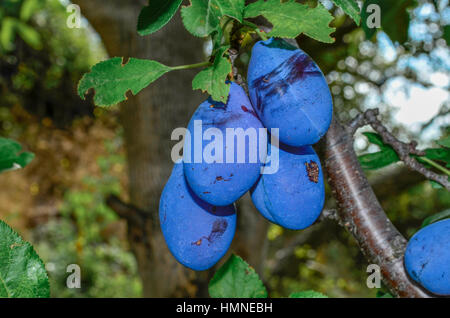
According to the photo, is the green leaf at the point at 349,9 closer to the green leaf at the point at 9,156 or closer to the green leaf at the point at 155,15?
the green leaf at the point at 155,15

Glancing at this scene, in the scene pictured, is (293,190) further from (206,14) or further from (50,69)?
(50,69)

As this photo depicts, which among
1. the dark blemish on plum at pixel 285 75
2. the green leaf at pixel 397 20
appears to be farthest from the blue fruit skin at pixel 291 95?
the green leaf at pixel 397 20

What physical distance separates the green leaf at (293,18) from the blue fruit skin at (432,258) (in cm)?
28

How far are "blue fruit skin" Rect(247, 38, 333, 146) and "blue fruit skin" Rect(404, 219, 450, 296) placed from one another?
20 centimetres

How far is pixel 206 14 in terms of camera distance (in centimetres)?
38

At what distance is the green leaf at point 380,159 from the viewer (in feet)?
2.07

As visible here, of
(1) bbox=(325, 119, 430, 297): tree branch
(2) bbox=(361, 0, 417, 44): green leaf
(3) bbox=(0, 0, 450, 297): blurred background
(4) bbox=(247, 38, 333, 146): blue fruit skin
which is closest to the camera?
(4) bbox=(247, 38, 333, 146): blue fruit skin

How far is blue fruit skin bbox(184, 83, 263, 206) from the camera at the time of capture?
42 cm

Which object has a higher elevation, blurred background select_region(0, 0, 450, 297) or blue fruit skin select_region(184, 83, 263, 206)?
blue fruit skin select_region(184, 83, 263, 206)

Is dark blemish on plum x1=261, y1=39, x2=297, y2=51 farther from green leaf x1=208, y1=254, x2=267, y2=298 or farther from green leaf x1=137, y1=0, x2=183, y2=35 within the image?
green leaf x1=208, y1=254, x2=267, y2=298

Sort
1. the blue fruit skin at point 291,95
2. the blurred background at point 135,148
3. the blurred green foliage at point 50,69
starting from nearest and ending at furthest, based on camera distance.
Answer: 1. the blue fruit skin at point 291,95
2. the blurred background at point 135,148
3. the blurred green foliage at point 50,69

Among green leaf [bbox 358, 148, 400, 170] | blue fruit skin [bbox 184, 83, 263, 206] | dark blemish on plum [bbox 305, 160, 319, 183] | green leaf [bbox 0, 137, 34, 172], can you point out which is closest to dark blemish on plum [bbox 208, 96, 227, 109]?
blue fruit skin [bbox 184, 83, 263, 206]

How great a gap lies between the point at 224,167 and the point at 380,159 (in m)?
0.34
